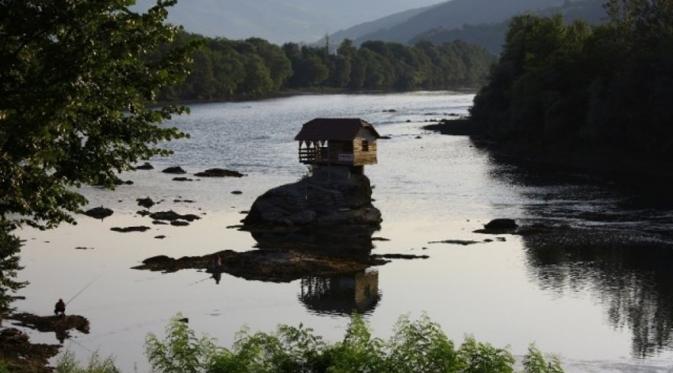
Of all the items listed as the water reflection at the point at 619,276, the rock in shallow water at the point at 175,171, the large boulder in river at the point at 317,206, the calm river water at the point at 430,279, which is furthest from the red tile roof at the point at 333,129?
the rock in shallow water at the point at 175,171

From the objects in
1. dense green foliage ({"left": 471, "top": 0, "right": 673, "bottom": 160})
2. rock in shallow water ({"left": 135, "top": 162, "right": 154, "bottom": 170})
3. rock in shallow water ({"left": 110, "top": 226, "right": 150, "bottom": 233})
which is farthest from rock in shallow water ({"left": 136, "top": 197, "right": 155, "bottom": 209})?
dense green foliage ({"left": 471, "top": 0, "right": 673, "bottom": 160})

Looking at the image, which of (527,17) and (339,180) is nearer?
(339,180)

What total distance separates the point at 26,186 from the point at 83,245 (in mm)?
42457

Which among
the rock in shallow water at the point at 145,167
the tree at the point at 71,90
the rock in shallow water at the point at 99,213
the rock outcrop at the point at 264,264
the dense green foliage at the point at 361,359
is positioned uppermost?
the tree at the point at 71,90

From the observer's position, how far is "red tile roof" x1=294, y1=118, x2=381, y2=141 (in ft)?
264

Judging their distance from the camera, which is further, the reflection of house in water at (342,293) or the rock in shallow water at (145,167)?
the rock in shallow water at (145,167)

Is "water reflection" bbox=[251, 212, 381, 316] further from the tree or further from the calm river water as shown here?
the tree

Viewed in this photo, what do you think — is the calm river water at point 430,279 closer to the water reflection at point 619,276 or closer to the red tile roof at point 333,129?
the water reflection at point 619,276

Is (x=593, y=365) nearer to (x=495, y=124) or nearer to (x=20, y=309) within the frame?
(x=20, y=309)

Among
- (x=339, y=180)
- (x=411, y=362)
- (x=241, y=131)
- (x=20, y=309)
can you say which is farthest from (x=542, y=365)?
(x=241, y=131)

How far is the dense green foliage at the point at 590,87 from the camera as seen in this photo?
346 feet

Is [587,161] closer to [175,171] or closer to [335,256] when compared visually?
[175,171]

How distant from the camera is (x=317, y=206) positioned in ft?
253

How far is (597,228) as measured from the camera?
72.8m
